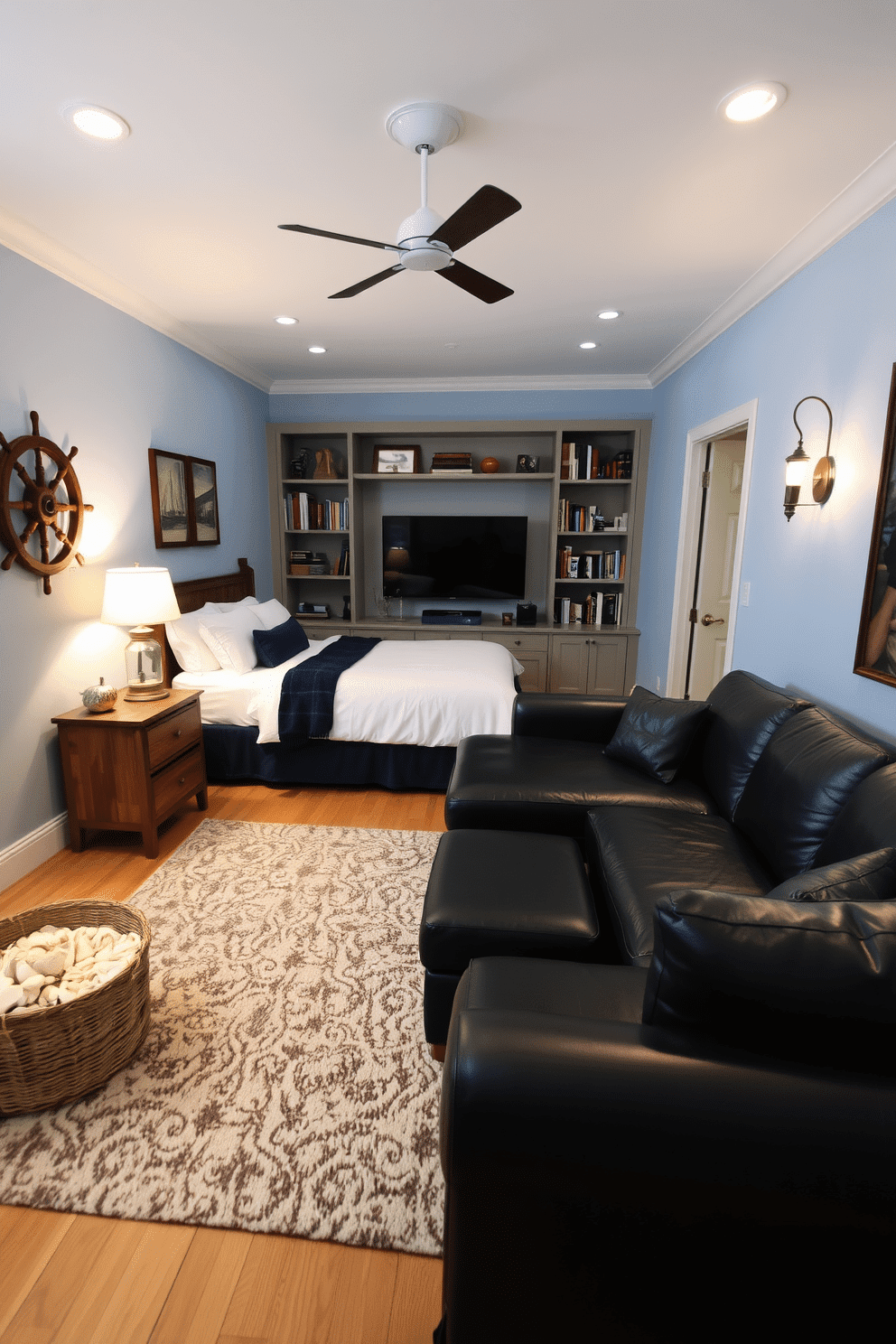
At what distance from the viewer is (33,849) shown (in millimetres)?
2857

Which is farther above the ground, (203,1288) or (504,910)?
(504,910)

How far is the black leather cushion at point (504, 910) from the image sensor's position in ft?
5.48

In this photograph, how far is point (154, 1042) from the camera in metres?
1.89

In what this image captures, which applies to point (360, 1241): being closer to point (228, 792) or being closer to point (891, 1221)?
point (891, 1221)

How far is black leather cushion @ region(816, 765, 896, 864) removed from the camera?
A: 1.51 m

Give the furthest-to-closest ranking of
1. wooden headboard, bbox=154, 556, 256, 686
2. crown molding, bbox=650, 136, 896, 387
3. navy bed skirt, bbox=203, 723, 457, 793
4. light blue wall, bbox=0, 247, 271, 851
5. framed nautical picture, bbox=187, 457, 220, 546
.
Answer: framed nautical picture, bbox=187, 457, 220, 546 < wooden headboard, bbox=154, 556, 256, 686 < navy bed skirt, bbox=203, 723, 457, 793 < light blue wall, bbox=0, 247, 271, 851 < crown molding, bbox=650, 136, 896, 387

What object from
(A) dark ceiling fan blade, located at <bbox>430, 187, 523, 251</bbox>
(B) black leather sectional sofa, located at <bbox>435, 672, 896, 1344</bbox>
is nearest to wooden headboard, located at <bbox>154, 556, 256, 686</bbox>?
(A) dark ceiling fan blade, located at <bbox>430, 187, 523, 251</bbox>

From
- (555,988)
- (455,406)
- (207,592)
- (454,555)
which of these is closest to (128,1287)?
(555,988)

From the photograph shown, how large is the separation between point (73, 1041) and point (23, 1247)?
0.39m

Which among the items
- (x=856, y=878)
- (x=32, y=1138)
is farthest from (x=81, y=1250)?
(x=856, y=878)

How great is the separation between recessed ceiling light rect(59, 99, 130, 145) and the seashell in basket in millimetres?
1986

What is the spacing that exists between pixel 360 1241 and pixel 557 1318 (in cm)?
53

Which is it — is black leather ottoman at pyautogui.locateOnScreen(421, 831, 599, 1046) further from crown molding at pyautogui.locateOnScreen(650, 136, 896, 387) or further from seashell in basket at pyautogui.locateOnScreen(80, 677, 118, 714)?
crown molding at pyautogui.locateOnScreen(650, 136, 896, 387)

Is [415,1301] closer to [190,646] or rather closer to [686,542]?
[190,646]
